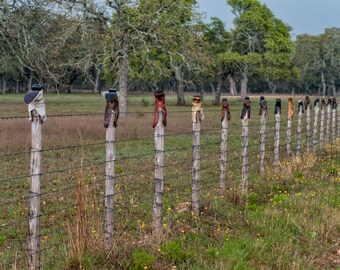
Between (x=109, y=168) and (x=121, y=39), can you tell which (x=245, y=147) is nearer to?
(x=109, y=168)

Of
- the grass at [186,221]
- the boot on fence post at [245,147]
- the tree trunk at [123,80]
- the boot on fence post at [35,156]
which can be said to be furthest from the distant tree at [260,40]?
the boot on fence post at [35,156]

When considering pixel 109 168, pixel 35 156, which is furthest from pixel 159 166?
pixel 35 156

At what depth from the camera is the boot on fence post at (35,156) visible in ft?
13.9

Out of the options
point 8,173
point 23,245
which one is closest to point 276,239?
point 23,245

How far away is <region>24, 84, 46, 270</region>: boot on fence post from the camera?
4.23 metres

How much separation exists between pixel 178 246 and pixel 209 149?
33.1ft

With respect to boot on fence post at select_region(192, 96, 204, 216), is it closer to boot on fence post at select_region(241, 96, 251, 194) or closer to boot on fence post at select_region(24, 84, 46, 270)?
boot on fence post at select_region(241, 96, 251, 194)

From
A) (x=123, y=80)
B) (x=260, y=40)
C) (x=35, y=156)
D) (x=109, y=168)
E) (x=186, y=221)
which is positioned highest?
(x=260, y=40)

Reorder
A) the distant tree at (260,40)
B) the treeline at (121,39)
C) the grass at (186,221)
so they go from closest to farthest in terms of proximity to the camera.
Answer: the grass at (186,221), the treeline at (121,39), the distant tree at (260,40)

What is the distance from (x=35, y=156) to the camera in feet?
14.0

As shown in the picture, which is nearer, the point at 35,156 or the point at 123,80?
the point at 35,156

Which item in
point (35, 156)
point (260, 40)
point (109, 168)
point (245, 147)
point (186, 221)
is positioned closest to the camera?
point (35, 156)

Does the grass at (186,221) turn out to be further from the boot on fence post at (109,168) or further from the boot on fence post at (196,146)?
the boot on fence post at (196,146)

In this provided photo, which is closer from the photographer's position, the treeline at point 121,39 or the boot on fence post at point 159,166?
the boot on fence post at point 159,166
